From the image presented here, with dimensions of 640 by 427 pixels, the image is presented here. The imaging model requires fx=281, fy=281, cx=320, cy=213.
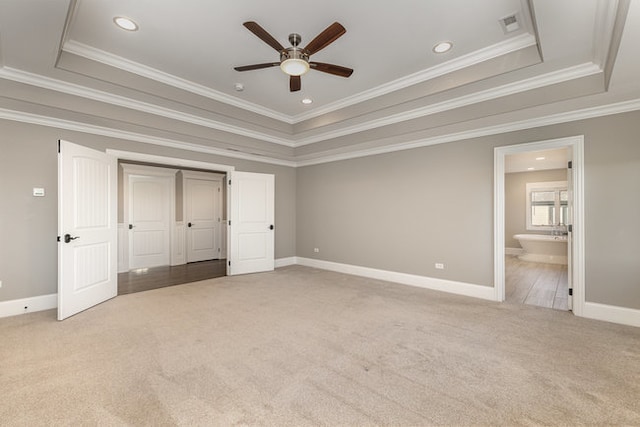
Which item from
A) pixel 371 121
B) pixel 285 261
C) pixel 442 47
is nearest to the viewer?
pixel 442 47

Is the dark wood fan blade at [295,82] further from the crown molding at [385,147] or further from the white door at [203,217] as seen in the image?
the white door at [203,217]

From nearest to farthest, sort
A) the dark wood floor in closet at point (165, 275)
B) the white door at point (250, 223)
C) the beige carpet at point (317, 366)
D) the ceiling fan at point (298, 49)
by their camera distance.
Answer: the beige carpet at point (317, 366), the ceiling fan at point (298, 49), the dark wood floor in closet at point (165, 275), the white door at point (250, 223)

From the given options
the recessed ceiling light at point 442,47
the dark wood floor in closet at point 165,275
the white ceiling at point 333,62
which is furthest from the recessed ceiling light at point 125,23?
the dark wood floor in closet at point 165,275

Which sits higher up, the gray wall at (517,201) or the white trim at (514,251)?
the gray wall at (517,201)

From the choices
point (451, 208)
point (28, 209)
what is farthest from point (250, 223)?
point (451, 208)

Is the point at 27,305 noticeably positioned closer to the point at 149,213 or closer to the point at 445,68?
the point at 149,213

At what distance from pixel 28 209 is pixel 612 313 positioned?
24.1 feet

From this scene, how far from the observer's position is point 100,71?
315 centimetres

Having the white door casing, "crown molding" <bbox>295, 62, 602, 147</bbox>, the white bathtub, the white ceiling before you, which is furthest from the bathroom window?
the white door casing

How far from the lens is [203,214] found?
777cm

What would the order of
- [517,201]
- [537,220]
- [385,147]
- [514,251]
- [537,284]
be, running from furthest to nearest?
[517,201], [514,251], [537,220], [385,147], [537,284]

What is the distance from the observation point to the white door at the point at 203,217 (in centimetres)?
748

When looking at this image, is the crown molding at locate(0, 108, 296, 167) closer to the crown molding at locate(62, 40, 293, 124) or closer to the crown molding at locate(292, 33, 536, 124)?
the crown molding at locate(62, 40, 293, 124)

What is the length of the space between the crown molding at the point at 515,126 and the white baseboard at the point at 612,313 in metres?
2.29
